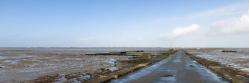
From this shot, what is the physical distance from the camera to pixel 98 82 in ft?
63.7

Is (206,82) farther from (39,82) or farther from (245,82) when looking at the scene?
(39,82)

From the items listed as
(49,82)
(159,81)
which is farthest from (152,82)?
(49,82)

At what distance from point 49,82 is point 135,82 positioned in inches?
270

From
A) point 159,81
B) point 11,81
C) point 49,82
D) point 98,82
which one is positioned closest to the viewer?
point 98,82

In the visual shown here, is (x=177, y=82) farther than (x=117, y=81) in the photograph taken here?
No

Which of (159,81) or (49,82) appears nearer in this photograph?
(159,81)

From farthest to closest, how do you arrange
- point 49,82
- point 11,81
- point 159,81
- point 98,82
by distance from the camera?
1. point 11,81
2. point 49,82
3. point 159,81
4. point 98,82

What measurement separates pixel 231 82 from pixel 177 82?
3248 mm

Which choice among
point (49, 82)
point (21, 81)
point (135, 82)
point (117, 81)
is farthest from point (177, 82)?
point (21, 81)

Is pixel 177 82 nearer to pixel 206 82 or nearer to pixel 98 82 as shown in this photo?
pixel 206 82

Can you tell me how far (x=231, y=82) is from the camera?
20.1 metres

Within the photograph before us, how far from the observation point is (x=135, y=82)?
20.3 metres

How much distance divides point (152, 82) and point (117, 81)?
7.71 ft

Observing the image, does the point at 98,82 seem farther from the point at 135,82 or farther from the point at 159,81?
the point at 159,81
